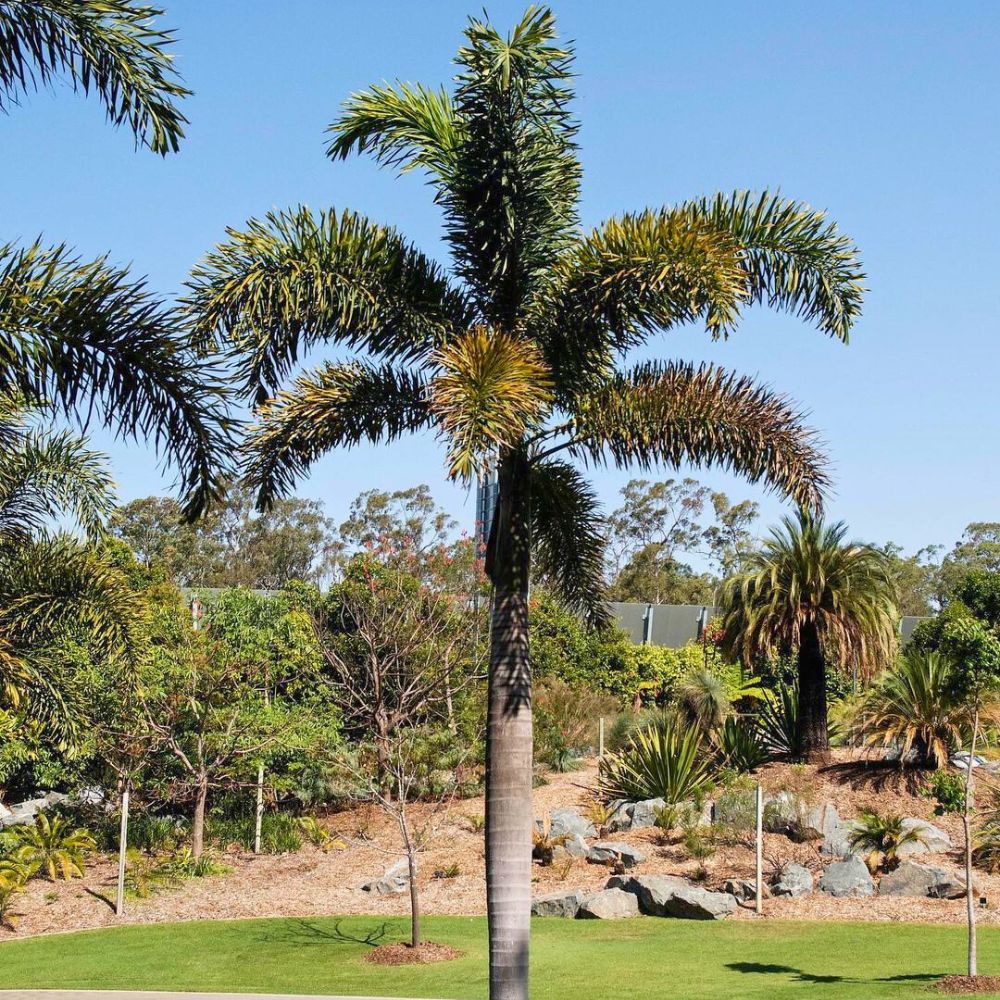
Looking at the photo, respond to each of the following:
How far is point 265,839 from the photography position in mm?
21719

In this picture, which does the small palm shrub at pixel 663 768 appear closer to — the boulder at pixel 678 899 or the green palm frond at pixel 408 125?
the boulder at pixel 678 899

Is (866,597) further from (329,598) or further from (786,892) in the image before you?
(329,598)

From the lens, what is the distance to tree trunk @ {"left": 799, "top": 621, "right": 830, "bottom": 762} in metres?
20.2

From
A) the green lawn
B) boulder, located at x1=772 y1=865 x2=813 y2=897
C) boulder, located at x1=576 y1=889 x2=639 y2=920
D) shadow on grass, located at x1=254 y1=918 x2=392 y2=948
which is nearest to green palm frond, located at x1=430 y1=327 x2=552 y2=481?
the green lawn

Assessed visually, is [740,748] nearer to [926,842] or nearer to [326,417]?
[926,842]

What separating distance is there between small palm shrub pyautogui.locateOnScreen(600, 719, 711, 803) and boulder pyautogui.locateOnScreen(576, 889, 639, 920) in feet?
12.7

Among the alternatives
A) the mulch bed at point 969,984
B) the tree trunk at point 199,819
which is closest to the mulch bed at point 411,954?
the mulch bed at point 969,984

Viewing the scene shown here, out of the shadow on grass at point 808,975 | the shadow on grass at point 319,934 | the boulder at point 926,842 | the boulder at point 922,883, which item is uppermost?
the boulder at point 926,842

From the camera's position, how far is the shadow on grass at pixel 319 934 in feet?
50.8

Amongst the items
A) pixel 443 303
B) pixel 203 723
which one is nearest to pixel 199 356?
pixel 443 303

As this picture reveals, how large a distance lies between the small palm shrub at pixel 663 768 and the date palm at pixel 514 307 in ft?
35.0

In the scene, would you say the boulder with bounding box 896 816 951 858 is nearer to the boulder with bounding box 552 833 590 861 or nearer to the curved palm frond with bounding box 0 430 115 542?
the boulder with bounding box 552 833 590 861

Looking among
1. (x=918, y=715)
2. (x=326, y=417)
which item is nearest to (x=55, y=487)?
(x=326, y=417)

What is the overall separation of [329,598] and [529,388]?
1828 centimetres
